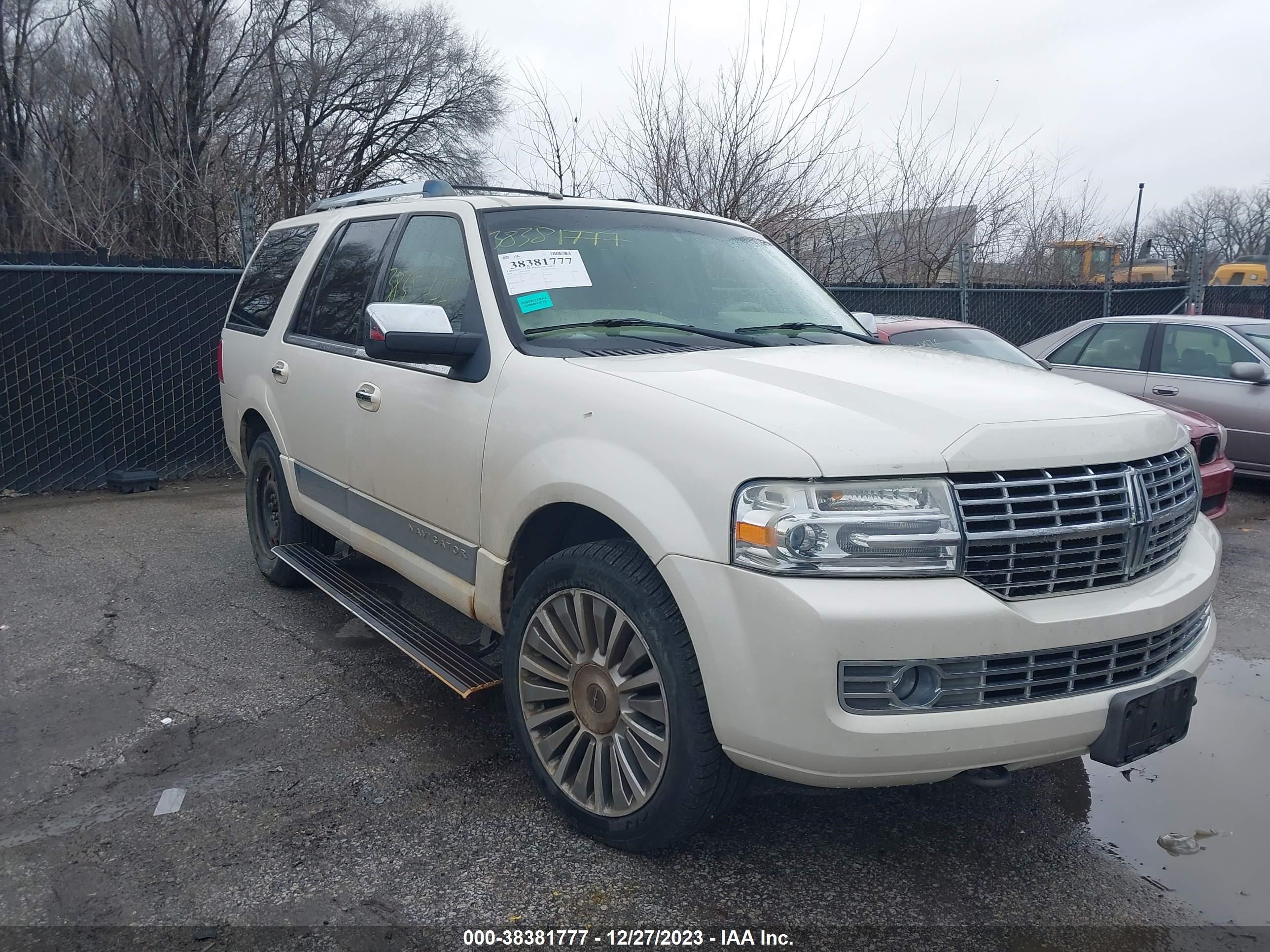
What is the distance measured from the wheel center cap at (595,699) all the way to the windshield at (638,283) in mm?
1073

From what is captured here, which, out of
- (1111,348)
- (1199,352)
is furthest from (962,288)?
(1199,352)

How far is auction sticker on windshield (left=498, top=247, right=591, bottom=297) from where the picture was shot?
11.1 ft

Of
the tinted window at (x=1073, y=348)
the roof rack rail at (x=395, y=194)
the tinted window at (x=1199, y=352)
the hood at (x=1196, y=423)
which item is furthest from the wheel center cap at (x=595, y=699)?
the tinted window at (x=1073, y=348)

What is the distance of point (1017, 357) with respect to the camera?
7.57 meters

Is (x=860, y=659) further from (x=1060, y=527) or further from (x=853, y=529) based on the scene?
(x=1060, y=527)

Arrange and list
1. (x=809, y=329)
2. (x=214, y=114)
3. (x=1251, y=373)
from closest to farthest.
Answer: (x=809, y=329), (x=1251, y=373), (x=214, y=114)

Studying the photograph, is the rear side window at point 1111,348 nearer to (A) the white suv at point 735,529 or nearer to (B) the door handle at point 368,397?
(A) the white suv at point 735,529

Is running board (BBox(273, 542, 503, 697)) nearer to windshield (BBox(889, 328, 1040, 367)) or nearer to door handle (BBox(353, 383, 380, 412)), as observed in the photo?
door handle (BBox(353, 383, 380, 412))

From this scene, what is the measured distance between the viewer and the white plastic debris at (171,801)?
3033mm

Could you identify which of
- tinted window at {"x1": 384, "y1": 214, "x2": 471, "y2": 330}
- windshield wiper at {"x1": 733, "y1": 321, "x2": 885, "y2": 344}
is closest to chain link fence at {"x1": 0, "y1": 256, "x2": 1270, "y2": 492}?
tinted window at {"x1": 384, "y1": 214, "x2": 471, "y2": 330}

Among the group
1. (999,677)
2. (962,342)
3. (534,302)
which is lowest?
(999,677)

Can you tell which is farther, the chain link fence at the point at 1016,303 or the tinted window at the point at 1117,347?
the chain link fence at the point at 1016,303

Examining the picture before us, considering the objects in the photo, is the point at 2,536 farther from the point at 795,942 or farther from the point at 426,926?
the point at 795,942

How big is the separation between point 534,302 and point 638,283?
0.43m
